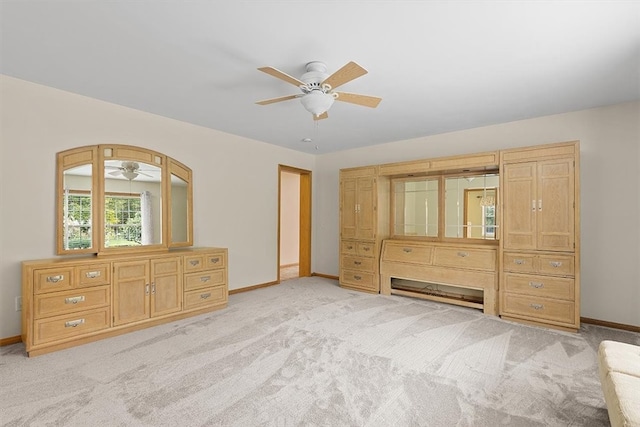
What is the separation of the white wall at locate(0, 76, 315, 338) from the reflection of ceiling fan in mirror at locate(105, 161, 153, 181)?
0.90 ft

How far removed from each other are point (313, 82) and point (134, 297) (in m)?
2.87

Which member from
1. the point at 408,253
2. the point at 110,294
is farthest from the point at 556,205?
the point at 110,294

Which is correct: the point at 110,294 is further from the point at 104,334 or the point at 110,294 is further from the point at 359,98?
the point at 359,98

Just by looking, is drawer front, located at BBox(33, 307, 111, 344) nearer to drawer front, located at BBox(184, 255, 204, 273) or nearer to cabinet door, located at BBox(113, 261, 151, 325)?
cabinet door, located at BBox(113, 261, 151, 325)

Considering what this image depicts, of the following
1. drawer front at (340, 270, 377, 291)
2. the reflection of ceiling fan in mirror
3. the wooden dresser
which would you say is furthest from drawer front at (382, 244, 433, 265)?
the reflection of ceiling fan in mirror

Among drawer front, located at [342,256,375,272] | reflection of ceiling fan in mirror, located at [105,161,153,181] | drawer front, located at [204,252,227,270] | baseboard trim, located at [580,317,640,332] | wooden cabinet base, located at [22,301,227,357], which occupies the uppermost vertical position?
reflection of ceiling fan in mirror, located at [105,161,153,181]

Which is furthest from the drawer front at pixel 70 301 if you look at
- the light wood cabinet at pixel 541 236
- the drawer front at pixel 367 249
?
the light wood cabinet at pixel 541 236

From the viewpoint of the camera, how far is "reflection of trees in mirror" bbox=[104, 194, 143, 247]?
3435 mm

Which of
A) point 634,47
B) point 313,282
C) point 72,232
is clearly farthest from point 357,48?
point 313,282

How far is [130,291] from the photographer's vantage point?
3.20 metres

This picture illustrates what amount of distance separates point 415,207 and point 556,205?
1.97 m

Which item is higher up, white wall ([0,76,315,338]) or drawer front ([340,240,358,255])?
white wall ([0,76,315,338])

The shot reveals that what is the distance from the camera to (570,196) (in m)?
3.34

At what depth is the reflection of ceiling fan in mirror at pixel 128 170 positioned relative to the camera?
3543mm
